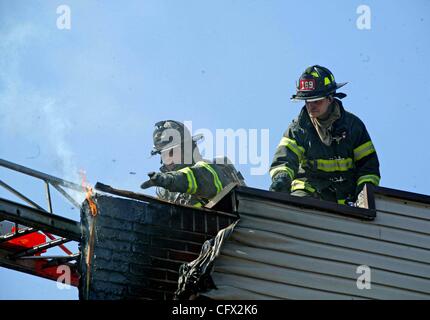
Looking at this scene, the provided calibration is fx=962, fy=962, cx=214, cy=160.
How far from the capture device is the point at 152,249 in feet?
26.8

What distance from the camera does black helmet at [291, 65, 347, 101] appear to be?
1016cm

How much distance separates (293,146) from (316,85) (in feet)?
2.45

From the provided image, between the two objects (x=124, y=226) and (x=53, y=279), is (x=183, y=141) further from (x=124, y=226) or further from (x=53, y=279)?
(x=124, y=226)

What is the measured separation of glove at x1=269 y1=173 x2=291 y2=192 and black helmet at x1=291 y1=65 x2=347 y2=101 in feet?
3.58

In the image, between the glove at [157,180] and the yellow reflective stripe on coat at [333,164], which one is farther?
the yellow reflective stripe on coat at [333,164]

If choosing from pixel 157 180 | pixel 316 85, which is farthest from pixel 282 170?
pixel 157 180

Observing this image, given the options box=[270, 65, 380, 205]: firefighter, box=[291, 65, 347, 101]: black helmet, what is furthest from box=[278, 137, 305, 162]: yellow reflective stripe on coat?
box=[291, 65, 347, 101]: black helmet

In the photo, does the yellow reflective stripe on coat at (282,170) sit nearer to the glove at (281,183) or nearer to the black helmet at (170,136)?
the glove at (281,183)

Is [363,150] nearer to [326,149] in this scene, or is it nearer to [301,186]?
[326,149]

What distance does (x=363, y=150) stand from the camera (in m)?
10.0

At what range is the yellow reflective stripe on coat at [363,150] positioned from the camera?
32.9 feet

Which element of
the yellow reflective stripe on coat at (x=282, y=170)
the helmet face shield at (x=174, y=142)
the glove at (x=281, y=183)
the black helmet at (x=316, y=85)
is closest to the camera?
the glove at (x=281, y=183)

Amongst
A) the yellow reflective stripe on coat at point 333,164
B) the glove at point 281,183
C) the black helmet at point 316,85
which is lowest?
the glove at point 281,183

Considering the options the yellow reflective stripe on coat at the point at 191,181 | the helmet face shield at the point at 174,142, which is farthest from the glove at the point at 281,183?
the helmet face shield at the point at 174,142
